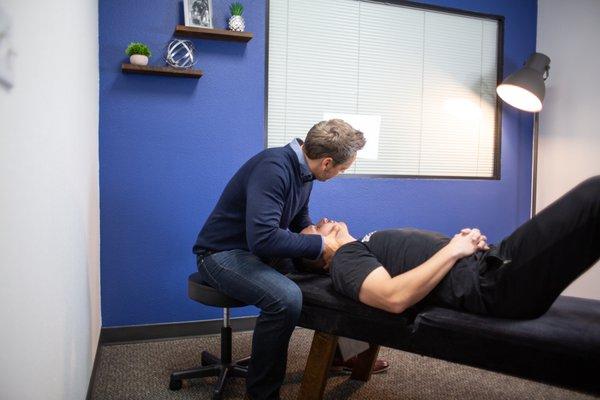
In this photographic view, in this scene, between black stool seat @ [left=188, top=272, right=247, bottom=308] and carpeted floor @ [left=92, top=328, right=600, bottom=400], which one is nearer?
black stool seat @ [left=188, top=272, right=247, bottom=308]

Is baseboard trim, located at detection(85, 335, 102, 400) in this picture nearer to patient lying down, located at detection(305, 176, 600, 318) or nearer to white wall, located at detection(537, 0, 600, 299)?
patient lying down, located at detection(305, 176, 600, 318)

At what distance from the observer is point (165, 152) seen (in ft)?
7.98

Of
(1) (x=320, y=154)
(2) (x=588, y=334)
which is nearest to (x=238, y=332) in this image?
(1) (x=320, y=154)

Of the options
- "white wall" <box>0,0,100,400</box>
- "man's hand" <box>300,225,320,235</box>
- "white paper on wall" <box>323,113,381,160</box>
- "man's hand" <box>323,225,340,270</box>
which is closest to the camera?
"white wall" <box>0,0,100,400</box>

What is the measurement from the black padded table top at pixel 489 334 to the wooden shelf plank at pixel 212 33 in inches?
56.9

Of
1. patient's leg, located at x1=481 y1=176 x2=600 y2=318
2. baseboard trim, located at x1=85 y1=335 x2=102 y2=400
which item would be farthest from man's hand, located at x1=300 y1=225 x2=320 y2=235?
baseboard trim, located at x1=85 y1=335 x2=102 y2=400

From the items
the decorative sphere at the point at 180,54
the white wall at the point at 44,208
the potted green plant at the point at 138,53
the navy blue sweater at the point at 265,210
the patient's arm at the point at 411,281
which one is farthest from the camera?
the decorative sphere at the point at 180,54

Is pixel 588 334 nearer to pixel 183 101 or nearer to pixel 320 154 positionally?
pixel 320 154

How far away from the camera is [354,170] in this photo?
2830 mm

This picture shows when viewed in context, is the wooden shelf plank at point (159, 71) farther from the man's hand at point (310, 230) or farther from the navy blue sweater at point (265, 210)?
the man's hand at point (310, 230)

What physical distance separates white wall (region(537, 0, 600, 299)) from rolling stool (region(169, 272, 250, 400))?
2.26 m

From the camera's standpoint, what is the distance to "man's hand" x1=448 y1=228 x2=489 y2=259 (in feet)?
4.44

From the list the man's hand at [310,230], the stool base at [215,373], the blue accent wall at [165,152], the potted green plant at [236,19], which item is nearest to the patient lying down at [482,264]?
the man's hand at [310,230]

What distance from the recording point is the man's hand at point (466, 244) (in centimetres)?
135
